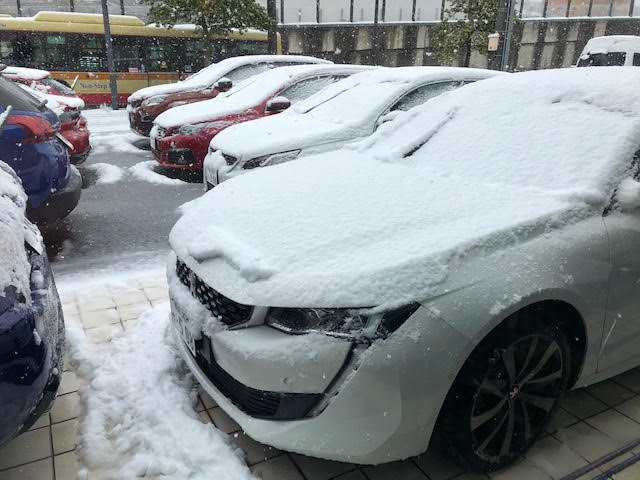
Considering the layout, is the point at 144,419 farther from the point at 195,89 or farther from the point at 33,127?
the point at 195,89

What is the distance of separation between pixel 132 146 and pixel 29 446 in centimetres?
893

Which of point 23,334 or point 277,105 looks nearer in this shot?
point 23,334

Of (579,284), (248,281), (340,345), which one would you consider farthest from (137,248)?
(579,284)

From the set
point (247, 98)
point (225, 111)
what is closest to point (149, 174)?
point (225, 111)

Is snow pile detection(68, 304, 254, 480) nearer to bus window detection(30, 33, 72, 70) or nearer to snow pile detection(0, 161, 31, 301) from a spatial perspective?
snow pile detection(0, 161, 31, 301)

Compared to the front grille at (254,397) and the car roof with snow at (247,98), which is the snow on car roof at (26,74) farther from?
the front grille at (254,397)

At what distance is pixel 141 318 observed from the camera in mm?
3504

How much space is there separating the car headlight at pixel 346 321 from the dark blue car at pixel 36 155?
3242mm

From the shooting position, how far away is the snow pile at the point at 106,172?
303 inches

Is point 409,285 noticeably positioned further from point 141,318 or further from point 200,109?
point 200,109

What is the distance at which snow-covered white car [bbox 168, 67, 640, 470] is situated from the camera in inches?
71.8

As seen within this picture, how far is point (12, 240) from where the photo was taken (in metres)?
2.11

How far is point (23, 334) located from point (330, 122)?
4.36m

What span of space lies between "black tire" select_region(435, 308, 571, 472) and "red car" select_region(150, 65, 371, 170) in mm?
5429
